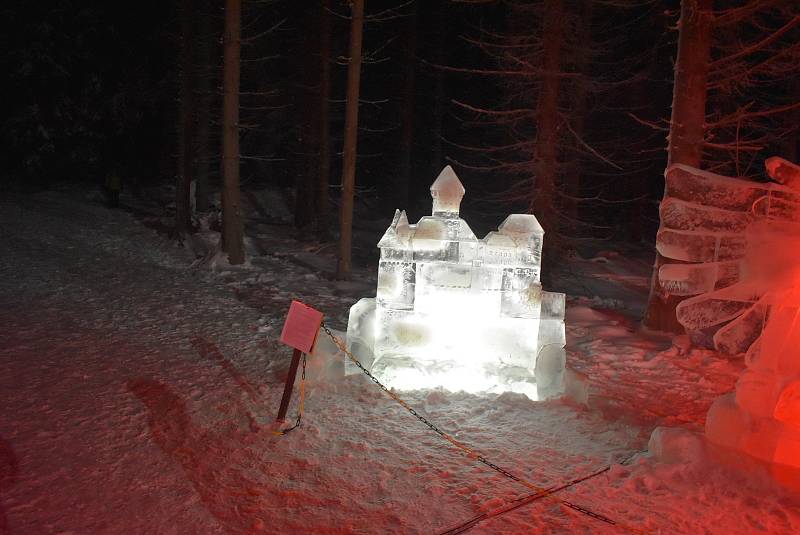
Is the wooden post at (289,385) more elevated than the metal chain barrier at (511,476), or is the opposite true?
the wooden post at (289,385)

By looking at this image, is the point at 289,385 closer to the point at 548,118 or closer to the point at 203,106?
the point at 548,118

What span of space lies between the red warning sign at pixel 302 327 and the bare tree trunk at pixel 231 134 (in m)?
9.26

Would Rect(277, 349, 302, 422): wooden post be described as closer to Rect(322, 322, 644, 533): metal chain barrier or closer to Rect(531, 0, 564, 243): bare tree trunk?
Rect(322, 322, 644, 533): metal chain barrier

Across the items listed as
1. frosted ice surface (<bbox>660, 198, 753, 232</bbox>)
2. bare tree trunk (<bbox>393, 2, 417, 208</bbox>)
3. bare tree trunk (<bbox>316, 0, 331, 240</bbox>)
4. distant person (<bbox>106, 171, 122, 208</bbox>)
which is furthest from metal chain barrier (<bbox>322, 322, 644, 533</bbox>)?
distant person (<bbox>106, 171, 122, 208</bbox>)

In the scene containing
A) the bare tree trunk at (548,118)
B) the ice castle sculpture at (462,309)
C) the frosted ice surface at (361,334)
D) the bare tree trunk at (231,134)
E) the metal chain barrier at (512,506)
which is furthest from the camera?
the bare tree trunk at (231,134)

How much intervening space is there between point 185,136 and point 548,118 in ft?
37.3

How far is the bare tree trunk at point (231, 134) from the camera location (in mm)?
14227

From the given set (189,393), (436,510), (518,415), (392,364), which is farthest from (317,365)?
(436,510)

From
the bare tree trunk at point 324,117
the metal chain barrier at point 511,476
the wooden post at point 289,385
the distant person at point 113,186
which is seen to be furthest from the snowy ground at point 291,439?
the distant person at point 113,186

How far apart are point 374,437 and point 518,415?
1740mm

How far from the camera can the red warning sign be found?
6.12m

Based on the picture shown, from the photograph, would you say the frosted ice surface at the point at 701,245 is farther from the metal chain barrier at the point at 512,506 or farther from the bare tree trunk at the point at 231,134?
the bare tree trunk at the point at 231,134

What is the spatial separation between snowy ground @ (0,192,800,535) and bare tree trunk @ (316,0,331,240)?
8.87 m

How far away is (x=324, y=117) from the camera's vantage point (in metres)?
18.7
